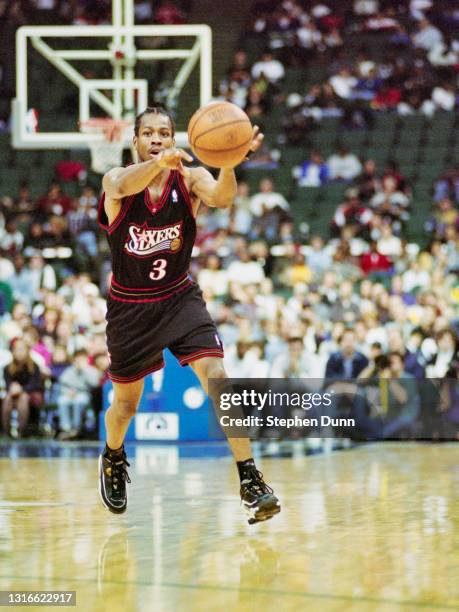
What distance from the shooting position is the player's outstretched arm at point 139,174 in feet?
15.6

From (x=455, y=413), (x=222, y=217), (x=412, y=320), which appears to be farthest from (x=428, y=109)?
(x=455, y=413)

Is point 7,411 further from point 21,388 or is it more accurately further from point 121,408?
point 121,408

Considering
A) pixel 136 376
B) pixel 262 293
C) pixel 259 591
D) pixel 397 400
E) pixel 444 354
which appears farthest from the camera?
pixel 262 293

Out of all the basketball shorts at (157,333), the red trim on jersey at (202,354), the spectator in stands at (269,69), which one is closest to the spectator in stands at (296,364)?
the basketball shorts at (157,333)

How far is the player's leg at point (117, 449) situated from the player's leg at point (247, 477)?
1.49 feet

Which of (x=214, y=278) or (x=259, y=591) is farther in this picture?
(x=214, y=278)

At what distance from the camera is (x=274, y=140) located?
16.9 metres

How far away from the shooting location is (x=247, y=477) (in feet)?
17.3

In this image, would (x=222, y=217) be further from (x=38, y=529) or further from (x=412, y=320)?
(x=38, y=529)

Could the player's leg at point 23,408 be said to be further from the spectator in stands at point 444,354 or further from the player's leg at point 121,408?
the player's leg at point 121,408

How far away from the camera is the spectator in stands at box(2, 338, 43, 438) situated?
11.5 metres

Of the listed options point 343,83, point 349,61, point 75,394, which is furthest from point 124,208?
point 349,61

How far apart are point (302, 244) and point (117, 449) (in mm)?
9016

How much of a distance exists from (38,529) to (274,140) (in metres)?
12.2
